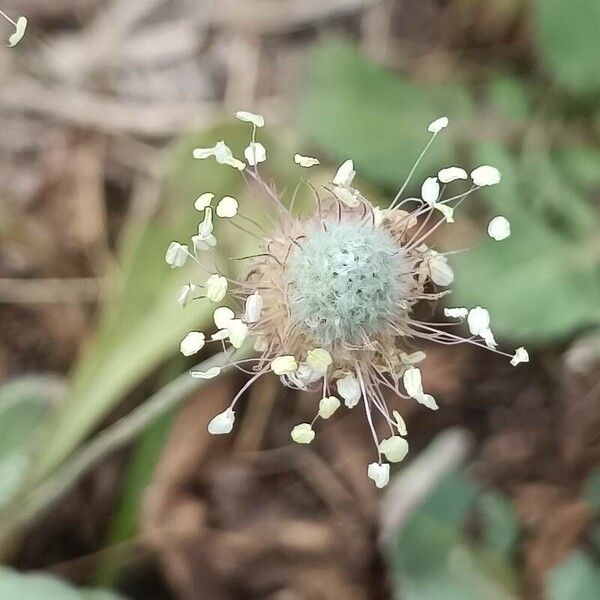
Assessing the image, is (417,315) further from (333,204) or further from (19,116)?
(19,116)

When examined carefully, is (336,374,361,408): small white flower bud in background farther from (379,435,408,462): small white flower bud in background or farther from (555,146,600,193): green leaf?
(555,146,600,193): green leaf

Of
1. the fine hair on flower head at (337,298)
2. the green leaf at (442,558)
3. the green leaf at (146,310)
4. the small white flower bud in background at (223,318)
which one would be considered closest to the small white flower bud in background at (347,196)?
the fine hair on flower head at (337,298)

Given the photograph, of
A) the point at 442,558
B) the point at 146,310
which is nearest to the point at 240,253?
the point at 146,310

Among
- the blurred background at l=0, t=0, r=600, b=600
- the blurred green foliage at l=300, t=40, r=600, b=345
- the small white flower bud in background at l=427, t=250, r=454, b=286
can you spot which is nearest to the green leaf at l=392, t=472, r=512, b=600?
the blurred background at l=0, t=0, r=600, b=600

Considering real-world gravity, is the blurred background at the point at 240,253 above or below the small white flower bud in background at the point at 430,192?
below

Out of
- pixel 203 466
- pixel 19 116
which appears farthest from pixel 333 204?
pixel 19 116

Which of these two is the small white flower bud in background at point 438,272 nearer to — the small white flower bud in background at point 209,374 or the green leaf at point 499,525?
Answer: the small white flower bud in background at point 209,374

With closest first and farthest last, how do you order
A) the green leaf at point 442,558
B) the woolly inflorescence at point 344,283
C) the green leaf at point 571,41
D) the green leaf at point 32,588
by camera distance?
the woolly inflorescence at point 344,283 → the green leaf at point 32,588 → the green leaf at point 442,558 → the green leaf at point 571,41
